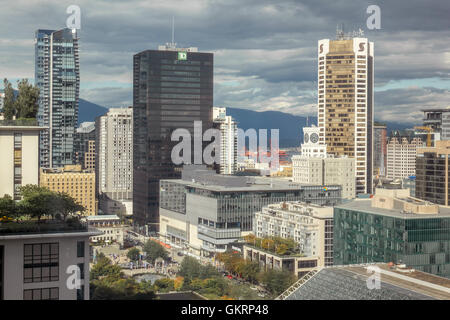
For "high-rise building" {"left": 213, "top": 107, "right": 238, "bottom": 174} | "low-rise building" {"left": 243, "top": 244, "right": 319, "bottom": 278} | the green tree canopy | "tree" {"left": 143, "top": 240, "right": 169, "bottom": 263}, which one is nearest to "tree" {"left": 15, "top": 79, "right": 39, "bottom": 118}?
the green tree canopy

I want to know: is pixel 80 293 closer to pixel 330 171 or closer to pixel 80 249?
pixel 80 249

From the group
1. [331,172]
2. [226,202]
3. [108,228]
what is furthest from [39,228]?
[331,172]

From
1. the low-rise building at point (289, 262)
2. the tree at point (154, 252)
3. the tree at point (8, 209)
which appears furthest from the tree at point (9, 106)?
the tree at point (154, 252)

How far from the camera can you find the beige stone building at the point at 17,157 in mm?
7930

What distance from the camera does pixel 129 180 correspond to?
54.2 m

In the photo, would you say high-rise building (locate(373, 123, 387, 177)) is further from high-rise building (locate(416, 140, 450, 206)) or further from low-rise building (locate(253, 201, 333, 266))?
low-rise building (locate(253, 201, 333, 266))

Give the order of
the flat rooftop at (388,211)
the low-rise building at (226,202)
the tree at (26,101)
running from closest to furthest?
the tree at (26,101) < the flat rooftop at (388,211) < the low-rise building at (226,202)

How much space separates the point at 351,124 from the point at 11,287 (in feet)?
115

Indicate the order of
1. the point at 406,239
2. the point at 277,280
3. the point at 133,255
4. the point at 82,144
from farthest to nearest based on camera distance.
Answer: the point at 82,144 < the point at 133,255 < the point at 277,280 < the point at 406,239

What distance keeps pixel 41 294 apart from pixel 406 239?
1256 centimetres

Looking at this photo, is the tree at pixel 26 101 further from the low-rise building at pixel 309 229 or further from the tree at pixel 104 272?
the low-rise building at pixel 309 229

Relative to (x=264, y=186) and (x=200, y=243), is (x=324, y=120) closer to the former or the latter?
(x=264, y=186)

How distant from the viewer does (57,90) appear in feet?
184

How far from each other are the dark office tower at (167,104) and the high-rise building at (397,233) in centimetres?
2255
